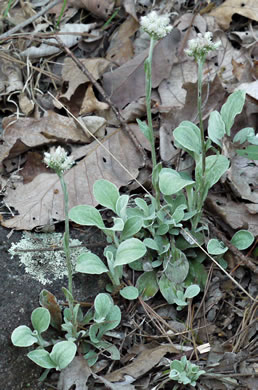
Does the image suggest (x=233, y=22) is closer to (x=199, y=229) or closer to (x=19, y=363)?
(x=199, y=229)

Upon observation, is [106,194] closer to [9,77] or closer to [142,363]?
[142,363]

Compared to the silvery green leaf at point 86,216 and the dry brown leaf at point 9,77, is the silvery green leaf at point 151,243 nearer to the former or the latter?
the silvery green leaf at point 86,216

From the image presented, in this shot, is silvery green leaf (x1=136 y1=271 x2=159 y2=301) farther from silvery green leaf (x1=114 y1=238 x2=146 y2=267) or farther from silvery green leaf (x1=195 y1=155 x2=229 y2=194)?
silvery green leaf (x1=195 y1=155 x2=229 y2=194)

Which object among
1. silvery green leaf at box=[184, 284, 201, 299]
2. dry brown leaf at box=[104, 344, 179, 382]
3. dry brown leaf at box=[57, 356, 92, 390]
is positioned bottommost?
dry brown leaf at box=[104, 344, 179, 382]

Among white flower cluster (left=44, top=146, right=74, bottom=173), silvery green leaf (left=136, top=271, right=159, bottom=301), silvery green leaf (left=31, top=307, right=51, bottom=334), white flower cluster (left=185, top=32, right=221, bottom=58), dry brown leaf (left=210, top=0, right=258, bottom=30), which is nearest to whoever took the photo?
white flower cluster (left=44, top=146, right=74, bottom=173)

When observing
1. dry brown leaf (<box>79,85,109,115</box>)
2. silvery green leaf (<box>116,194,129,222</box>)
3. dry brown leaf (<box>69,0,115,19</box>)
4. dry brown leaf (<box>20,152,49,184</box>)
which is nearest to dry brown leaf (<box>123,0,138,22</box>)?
dry brown leaf (<box>69,0,115,19</box>)

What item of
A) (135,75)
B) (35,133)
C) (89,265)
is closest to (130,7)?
(135,75)

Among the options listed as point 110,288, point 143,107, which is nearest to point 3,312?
point 110,288
